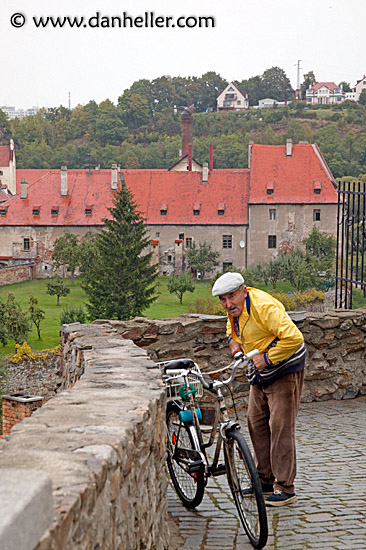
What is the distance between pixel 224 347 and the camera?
820 centimetres

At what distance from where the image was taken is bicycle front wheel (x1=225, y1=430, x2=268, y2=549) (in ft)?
13.4

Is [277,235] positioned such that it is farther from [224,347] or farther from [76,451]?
[76,451]

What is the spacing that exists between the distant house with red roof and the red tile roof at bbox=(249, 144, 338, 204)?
87.6m

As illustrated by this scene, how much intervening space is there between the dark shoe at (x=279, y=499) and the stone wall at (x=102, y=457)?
1.15m

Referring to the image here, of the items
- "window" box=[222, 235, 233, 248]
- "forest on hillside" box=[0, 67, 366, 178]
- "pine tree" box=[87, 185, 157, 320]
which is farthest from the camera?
"forest on hillside" box=[0, 67, 366, 178]

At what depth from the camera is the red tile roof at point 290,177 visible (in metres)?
61.0

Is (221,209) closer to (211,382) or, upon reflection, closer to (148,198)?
(148,198)

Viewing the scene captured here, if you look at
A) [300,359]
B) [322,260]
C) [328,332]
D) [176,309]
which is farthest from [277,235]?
[300,359]

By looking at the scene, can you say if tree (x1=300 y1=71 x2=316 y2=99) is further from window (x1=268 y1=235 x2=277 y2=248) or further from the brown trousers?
the brown trousers

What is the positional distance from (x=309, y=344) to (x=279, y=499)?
3.70m

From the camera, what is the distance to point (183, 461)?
475 centimetres

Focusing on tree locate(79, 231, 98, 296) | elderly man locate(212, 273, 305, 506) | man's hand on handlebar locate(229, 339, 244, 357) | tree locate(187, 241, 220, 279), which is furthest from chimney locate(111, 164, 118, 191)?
elderly man locate(212, 273, 305, 506)

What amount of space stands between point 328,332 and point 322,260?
1835 inches

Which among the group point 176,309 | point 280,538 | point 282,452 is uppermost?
point 282,452
